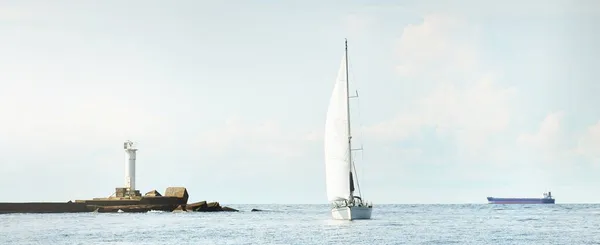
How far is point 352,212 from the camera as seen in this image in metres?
77.6

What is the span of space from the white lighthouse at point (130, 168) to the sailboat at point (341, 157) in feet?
184

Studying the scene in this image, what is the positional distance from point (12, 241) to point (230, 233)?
16960mm

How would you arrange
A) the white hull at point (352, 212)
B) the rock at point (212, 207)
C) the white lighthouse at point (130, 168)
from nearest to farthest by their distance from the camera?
the white hull at point (352, 212) < the white lighthouse at point (130, 168) < the rock at point (212, 207)

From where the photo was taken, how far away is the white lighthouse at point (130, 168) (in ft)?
423

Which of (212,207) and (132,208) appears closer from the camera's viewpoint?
(132,208)

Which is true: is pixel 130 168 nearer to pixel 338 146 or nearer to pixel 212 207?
pixel 212 207

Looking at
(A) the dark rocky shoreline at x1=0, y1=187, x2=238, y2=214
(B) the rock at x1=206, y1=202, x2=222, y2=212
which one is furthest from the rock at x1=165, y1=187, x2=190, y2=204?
(B) the rock at x1=206, y1=202, x2=222, y2=212

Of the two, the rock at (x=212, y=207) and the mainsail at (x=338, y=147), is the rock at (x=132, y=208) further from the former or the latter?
the mainsail at (x=338, y=147)

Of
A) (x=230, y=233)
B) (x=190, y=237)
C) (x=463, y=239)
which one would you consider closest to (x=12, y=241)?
(x=190, y=237)

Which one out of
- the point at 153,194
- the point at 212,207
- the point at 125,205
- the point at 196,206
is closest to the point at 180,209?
the point at 196,206

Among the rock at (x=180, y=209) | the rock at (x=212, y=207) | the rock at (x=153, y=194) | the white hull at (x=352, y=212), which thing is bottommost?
the white hull at (x=352, y=212)

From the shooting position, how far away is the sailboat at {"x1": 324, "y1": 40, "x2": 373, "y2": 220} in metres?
78.2

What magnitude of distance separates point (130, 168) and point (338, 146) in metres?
58.1

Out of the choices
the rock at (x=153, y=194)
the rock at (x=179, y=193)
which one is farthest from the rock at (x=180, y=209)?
the rock at (x=153, y=194)
